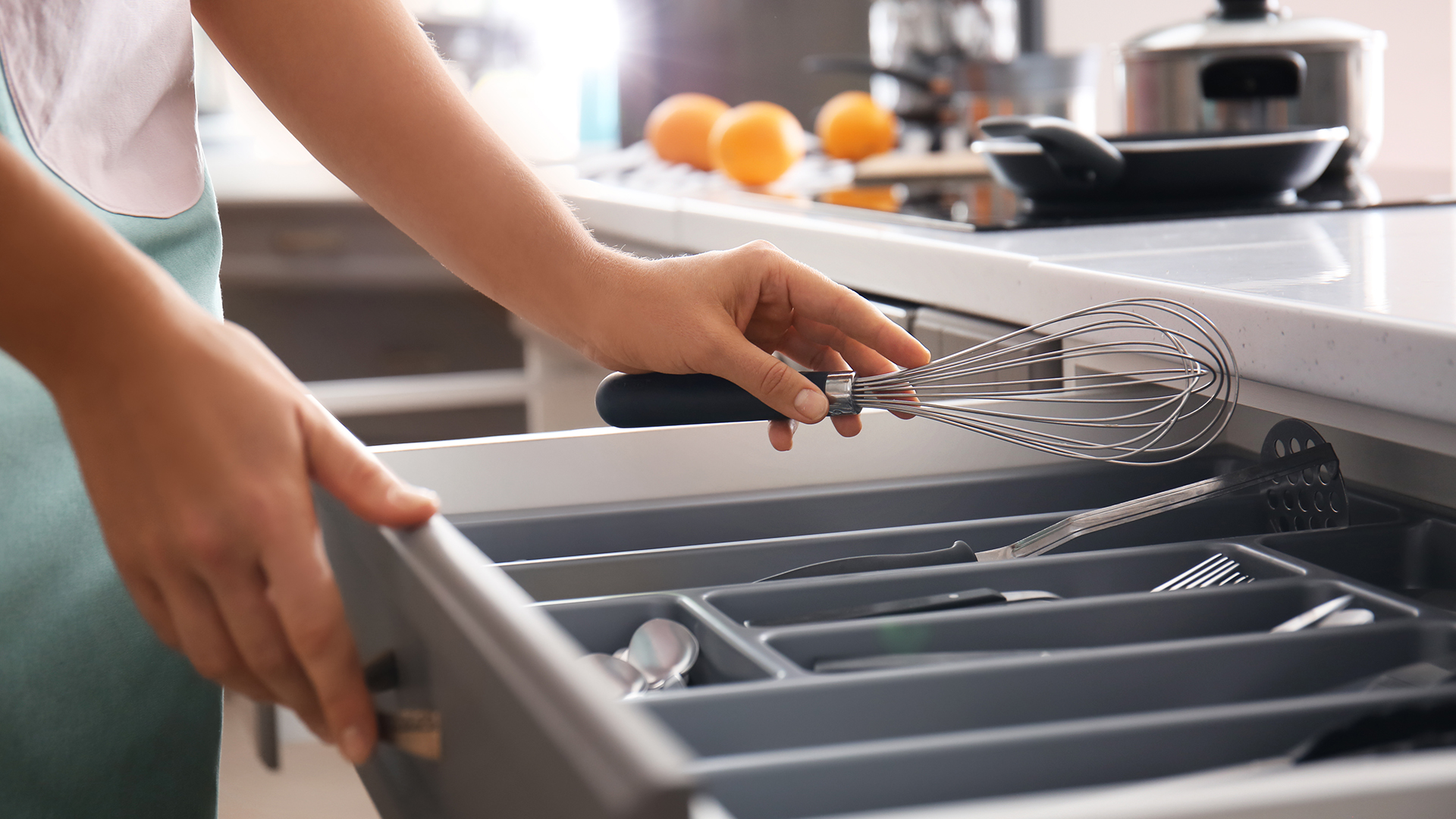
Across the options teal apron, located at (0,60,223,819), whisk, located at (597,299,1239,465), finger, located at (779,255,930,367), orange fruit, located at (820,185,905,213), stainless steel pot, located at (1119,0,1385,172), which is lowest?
teal apron, located at (0,60,223,819)

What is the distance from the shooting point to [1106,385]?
0.53 metres

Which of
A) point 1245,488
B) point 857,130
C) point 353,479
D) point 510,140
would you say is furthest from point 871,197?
point 510,140

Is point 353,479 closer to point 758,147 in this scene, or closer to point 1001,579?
point 1001,579

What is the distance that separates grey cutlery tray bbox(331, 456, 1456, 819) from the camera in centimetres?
32

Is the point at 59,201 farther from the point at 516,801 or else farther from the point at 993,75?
the point at 993,75

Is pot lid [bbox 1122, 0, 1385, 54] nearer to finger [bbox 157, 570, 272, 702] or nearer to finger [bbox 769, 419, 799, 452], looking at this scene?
finger [bbox 769, 419, 799, 452]

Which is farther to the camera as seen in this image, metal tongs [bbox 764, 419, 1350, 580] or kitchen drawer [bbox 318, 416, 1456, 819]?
metal tongs [bbox 764, 419, 1350, 580]

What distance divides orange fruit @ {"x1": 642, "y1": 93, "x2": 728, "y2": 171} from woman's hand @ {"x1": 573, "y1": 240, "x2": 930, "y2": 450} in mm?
1174

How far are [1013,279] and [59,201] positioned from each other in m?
0.51

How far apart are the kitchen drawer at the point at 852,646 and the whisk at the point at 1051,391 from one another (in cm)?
2

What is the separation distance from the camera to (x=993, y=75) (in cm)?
171

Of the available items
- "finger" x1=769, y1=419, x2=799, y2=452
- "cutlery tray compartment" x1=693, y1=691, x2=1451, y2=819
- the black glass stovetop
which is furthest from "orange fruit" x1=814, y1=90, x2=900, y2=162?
"cutlery tray compartment" x1=693, y1=691, x2=1451, y2=819

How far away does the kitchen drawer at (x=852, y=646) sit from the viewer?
27 centimetres

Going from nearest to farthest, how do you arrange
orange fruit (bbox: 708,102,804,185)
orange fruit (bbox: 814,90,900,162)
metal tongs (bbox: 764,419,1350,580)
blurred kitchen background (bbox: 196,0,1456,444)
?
metal tongs (bbox: 764,419,1350,580), orange fruit (bbox: 708,102,804,185), orange fruit (bbox: 814,90,900,162), blurred kitchen background (bbox: 196,0,1456,444)
